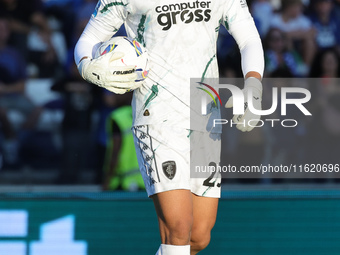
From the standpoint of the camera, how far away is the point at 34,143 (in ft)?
22.2

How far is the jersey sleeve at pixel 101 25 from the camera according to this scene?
375 centimetres

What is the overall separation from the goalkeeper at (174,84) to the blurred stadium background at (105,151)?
814 mm

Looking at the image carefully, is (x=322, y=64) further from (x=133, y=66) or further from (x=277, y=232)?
(x=133, y=66)

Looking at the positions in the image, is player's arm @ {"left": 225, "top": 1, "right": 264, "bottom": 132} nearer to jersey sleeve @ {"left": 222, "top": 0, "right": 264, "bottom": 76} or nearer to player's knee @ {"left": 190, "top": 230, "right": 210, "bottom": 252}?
jersey sleeve @ {"left": 222, "top": 0, "right": 264, "bottom": 76}

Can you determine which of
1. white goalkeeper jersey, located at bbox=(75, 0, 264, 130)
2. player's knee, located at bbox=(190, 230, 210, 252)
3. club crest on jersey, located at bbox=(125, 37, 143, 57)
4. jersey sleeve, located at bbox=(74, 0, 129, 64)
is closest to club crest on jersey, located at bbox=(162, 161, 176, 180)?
white goalkeeper jersey, located at bbox=(75, 0, 264, 130)

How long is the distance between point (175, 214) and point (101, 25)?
1.23m

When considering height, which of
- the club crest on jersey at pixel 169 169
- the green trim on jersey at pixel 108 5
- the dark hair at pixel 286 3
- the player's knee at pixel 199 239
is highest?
the dark hair at pixel 286 3

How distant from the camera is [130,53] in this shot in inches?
139

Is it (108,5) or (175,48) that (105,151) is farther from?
(175,48)

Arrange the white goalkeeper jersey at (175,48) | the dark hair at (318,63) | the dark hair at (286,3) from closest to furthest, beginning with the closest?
the white goalkeeper jersey at (175,48)
the dark hair at (318,63)
the dark hair at (286,3)

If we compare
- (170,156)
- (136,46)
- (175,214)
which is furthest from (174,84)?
(175,214)

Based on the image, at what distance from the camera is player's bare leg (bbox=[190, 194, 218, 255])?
3.76 metres

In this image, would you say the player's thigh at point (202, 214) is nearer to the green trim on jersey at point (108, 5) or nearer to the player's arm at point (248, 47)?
the player's arm at point (248, 47)

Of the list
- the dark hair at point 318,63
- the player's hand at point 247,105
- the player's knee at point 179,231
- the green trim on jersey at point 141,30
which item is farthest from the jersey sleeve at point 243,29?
the dark hair at point 318,63
